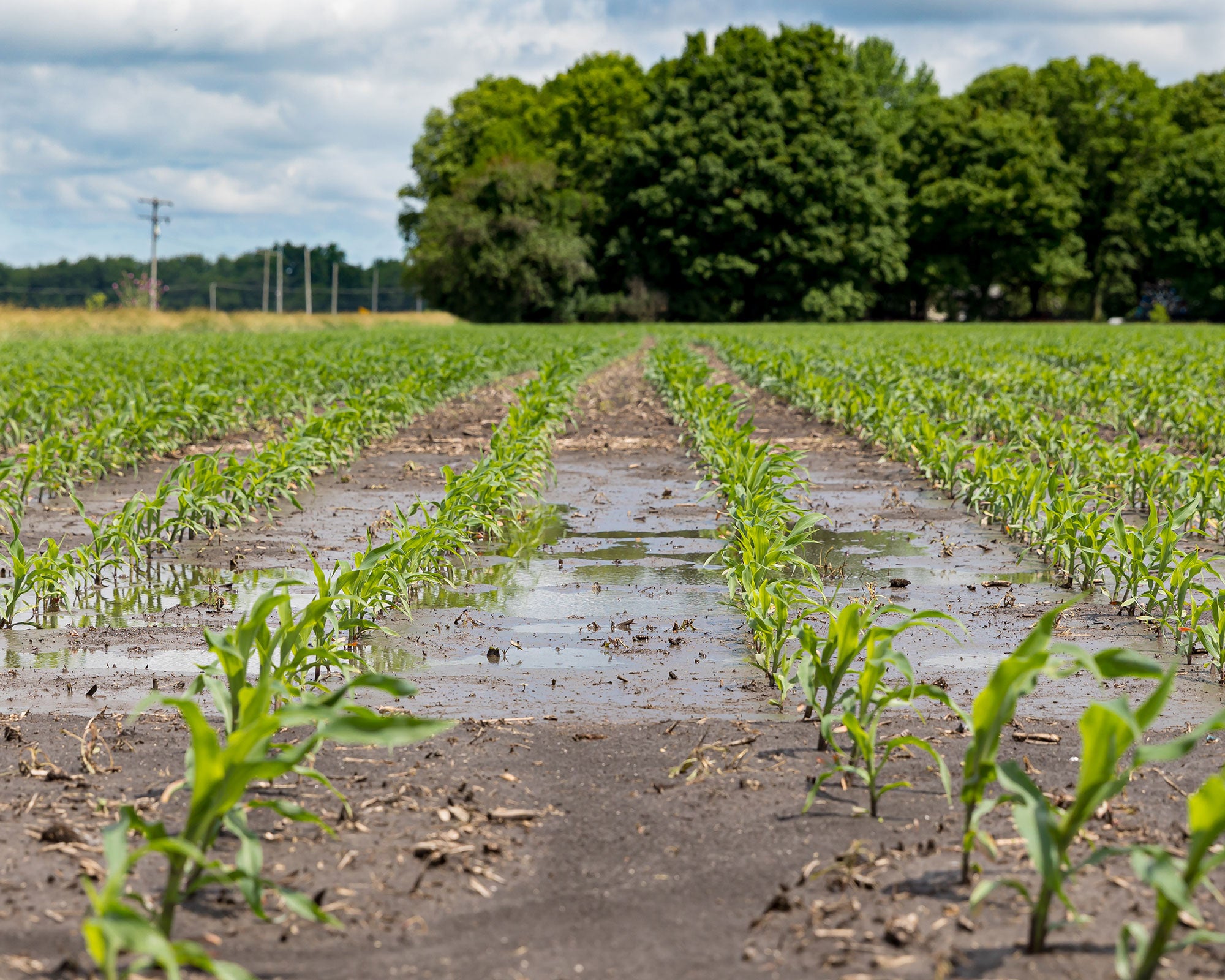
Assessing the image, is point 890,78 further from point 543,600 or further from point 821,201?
point 543,600

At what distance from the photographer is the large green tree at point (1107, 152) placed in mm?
66875

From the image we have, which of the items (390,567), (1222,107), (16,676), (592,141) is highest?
(1222,107)

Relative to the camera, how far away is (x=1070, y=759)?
3928 millimetres

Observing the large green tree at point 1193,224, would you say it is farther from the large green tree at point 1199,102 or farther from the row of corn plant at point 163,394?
the row of corn plant at point 163,394

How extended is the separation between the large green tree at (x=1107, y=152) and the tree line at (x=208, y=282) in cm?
5600

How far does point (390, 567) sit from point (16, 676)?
1.60m

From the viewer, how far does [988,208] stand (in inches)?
2458

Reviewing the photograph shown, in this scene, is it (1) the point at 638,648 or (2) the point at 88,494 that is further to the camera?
(2) the point at 88,494

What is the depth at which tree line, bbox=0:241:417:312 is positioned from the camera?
3878 inches

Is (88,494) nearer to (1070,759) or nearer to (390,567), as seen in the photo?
(390,567)

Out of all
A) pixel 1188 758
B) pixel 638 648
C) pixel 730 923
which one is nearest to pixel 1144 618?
pixel 1188 758

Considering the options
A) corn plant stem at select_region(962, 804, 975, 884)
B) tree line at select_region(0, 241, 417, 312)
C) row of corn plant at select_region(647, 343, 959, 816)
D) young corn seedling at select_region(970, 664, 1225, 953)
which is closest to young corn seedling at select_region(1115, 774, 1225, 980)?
young corn seedling at select_region(970, 664, 1225, 953)

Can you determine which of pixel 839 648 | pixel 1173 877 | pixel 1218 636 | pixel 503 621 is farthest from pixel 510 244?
pixel 1173 877

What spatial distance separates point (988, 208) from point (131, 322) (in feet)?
144
